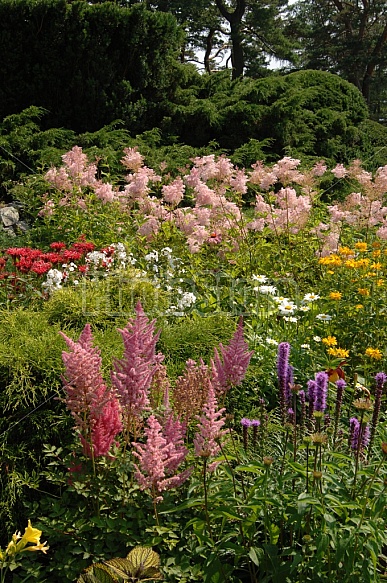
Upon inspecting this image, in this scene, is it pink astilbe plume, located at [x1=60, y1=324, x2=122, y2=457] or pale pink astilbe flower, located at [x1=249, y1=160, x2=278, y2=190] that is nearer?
pink astilbe plume, located at [x1=60, y1=324, x2=122, y2=457]

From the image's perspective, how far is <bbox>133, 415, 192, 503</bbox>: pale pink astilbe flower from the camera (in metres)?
2.09

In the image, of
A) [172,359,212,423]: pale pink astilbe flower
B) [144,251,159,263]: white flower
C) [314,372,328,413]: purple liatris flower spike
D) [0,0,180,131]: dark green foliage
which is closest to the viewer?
[314,372,328,413]: purple liatris flower spike

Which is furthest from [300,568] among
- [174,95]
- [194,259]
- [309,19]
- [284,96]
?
[309,19]

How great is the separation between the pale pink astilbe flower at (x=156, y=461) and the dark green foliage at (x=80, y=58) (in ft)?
30.8

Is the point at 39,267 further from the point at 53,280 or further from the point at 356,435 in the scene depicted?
the point at 356,435

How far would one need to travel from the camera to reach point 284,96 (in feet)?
40.9

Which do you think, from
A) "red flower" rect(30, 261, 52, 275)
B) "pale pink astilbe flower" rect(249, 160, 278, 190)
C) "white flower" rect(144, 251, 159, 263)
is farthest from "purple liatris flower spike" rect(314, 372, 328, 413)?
"pale pink astilbe flower" rect(249, 160, 278, 190)

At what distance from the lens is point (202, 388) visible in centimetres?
265

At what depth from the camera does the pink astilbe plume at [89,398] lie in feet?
7.13

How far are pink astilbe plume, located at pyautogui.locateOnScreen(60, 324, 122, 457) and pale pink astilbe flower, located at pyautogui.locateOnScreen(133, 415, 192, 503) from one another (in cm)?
22

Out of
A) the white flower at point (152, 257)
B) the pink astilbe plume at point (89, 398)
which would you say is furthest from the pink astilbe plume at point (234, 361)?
the white flower at point (152, 257)

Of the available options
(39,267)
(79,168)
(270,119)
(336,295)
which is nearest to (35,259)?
(39,267)

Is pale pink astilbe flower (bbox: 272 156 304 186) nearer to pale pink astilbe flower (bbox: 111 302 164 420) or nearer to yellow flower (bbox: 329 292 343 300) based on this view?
yellow flower (bbox: 329 292 343 300)

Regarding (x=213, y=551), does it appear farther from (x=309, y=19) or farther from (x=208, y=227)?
(x=309, y=19)
